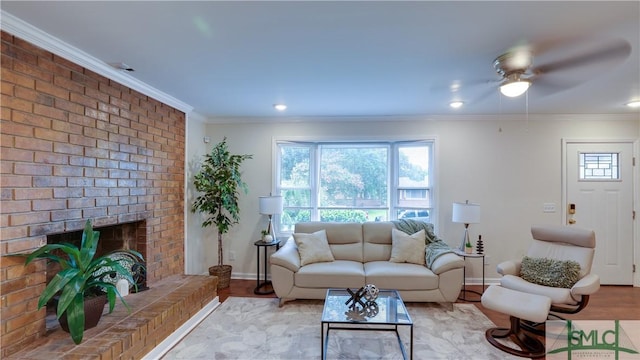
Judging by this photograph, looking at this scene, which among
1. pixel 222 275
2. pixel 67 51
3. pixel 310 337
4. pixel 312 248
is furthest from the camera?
pixel 222 275

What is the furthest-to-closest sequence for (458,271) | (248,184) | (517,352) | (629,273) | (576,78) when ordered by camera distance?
(248,184) < (629,273) < (458,271) < (576,78) < (517,352)

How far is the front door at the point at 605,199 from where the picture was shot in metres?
4.05

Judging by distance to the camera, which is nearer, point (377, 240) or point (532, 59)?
point (532, 59)

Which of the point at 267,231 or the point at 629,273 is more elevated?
the point at 267,231

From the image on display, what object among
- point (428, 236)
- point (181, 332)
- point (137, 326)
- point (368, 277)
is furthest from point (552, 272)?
point (137, 326)

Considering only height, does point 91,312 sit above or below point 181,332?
above

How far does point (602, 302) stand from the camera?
349cm

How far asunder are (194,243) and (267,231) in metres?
1.07

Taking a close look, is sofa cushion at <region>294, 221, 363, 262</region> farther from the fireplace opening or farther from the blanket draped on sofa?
the fireplace opening

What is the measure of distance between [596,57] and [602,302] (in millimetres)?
2989

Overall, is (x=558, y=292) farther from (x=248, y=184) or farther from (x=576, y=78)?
(x=248, y=184)

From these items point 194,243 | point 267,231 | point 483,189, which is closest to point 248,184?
point 267,231

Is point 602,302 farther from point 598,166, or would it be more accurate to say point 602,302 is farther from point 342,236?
point 342,236

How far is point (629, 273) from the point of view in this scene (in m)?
4.04
